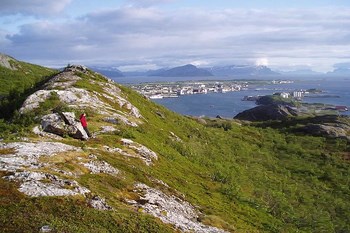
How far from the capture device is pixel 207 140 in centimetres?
6147

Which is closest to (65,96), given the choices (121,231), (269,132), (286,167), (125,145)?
(125,145)

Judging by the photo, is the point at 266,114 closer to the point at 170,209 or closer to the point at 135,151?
the point at 135,151

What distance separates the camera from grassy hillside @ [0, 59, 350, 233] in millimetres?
17875

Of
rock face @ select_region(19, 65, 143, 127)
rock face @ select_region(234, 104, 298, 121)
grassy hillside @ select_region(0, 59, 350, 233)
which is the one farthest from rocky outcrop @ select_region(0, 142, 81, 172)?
rock face @ select_region(234, 104, 298, 121)

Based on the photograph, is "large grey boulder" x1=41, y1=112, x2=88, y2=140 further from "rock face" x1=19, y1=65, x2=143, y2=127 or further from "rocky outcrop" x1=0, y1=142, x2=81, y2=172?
"rock face" x1=19, y1=65, x2=143, y2=127

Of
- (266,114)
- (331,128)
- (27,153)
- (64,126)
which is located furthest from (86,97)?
(266,114)

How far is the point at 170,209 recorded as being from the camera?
938 inches

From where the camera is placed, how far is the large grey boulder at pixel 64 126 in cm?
3123

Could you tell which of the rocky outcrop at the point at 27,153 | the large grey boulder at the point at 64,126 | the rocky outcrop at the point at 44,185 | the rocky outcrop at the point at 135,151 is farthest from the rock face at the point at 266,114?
the rocky outcrop at the point at 44,185

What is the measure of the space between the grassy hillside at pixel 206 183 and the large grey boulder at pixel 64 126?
3.29 ft

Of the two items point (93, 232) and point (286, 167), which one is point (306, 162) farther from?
point (93, 232)

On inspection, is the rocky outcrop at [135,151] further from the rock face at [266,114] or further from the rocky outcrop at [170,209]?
the rock face at [266,114]

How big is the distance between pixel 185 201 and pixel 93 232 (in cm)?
1165

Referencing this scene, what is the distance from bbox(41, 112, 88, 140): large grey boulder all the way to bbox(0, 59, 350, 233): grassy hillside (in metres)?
1.00
